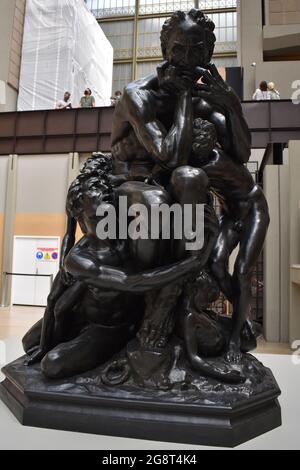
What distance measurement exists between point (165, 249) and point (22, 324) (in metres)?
7.39

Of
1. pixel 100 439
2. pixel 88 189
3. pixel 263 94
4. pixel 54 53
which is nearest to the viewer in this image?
pixel 100 439

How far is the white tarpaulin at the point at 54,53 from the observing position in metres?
16.5

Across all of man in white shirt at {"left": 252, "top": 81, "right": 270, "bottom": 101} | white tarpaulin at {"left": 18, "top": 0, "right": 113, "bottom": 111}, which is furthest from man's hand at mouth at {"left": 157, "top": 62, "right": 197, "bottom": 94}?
white tarpaulin at {"left": 18, "top": 0, "right": 113, "bottom": 111}

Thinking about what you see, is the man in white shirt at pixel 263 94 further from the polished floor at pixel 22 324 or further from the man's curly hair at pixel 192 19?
the man's curly hair at pixel 192 19

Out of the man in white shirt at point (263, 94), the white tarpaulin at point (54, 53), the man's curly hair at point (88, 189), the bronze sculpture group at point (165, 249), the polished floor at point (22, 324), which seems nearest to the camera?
the bronze sculpture group at point (165, 249)

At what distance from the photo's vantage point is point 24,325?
344 inches

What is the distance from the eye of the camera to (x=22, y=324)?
29.1ft

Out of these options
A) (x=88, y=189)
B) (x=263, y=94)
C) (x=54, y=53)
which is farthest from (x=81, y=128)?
(x=88, y=189)

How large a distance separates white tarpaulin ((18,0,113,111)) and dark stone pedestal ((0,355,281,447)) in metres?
15.7

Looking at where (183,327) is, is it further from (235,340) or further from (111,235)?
(111,235)

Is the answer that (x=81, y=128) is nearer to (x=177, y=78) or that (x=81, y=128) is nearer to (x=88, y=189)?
(x=177, y=78)

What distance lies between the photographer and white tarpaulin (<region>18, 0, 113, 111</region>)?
1652 cm

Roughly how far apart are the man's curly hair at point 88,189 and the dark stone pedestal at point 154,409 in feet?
3.13

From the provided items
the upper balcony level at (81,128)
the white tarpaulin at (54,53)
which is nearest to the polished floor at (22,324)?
the upper balcony level at (81,128)
